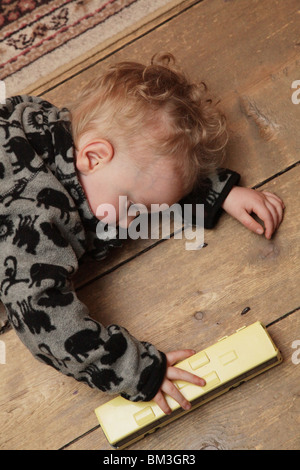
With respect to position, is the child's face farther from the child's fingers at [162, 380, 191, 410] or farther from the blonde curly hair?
the child's fingers at [162, 380, 191, 410]

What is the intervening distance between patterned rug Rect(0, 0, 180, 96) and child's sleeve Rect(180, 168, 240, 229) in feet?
1.17

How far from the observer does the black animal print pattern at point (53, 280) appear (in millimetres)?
746

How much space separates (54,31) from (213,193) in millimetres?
454

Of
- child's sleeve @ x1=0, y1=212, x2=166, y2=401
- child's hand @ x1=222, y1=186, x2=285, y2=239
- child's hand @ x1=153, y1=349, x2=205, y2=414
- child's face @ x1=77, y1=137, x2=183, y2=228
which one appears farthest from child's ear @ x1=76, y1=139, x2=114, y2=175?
child's hand @ x1=153, y1=349, x2=205, y2=414

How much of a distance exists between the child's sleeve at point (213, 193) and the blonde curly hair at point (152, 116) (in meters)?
0.05

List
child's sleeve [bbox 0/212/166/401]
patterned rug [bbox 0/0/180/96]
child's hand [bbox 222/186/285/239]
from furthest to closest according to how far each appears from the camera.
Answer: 1. patterned rug [bbox 0/0/180/96]
2. child's hand [bbox 222/186/285/239]
3. child's sleeve [bbox 0/212/166/401]

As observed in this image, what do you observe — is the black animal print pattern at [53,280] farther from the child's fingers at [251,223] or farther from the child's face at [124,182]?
the child's fingers at [251,223]

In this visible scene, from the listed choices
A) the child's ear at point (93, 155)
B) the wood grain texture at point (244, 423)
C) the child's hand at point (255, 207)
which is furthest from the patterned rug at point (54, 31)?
the wood grain texture at point (244, 423)

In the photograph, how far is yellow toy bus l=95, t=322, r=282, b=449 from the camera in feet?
2.54
